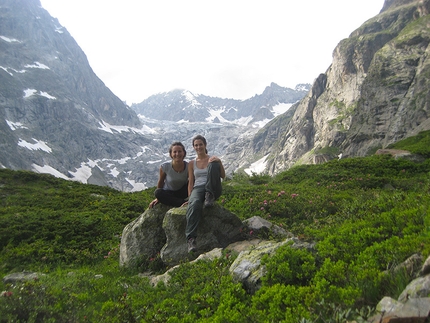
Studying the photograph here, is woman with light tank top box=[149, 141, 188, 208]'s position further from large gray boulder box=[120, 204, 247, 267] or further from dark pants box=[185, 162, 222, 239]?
dark pants box=[185, 162, 222, 239]

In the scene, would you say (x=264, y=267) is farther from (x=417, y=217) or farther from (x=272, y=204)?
(x=272, y=204)

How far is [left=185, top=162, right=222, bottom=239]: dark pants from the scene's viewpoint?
7.73m

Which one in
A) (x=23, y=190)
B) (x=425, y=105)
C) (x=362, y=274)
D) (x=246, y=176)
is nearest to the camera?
(x=362, y=274)

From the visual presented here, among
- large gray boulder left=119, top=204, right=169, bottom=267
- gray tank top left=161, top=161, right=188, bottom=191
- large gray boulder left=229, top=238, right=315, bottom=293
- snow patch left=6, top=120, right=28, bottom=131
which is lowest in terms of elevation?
large gray boulder left=119, top=204, right=169, bottom=267

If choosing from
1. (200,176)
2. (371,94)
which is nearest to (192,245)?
(200,176)

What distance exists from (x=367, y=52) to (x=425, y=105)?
66843 mm

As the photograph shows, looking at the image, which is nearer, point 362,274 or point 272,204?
point 362,274

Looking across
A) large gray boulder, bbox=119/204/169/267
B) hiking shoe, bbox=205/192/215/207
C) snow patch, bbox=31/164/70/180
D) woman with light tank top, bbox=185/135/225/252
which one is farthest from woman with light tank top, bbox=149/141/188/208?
snow patch, bbox=31/164/70/180

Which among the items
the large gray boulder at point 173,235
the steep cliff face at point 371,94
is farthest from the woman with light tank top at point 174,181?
the steep cliff face at point 371,94

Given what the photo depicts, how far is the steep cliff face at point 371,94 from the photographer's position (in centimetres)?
6819

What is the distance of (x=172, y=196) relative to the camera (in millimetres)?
9430

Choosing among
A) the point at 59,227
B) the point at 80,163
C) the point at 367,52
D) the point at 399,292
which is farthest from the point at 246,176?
the point at 80,163

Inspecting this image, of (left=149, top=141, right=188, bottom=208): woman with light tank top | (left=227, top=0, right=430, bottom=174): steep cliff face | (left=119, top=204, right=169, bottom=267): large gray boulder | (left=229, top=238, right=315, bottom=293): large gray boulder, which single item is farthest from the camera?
(left=227, top=0, right=430, bottom=174): steep cliff face

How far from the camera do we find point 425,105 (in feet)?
195
